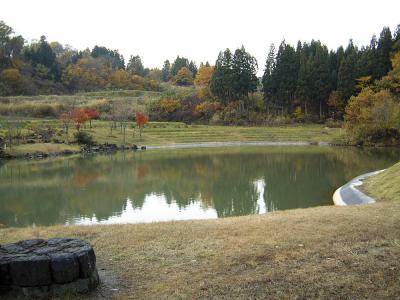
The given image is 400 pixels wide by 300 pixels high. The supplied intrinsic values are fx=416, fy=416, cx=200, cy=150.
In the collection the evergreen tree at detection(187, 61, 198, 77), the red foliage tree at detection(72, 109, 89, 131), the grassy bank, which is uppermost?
the evergreen tree at detection(187, 61, 198, 77)

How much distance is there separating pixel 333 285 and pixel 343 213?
5235 millimetres

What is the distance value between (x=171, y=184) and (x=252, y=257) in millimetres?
19119

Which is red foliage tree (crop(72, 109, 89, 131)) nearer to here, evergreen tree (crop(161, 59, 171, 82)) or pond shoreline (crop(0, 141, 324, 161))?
pond shoreline (crop(0, 141, 324, 161))

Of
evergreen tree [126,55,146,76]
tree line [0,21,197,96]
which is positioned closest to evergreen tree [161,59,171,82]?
evergreen tree [126,55,146,76]

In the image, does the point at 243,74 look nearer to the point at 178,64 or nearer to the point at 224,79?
the point at 224,79

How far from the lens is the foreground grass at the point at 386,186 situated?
622 inches

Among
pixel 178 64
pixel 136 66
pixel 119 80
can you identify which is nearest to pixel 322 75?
pixel 119 80

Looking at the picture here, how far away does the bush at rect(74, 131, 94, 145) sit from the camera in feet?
154

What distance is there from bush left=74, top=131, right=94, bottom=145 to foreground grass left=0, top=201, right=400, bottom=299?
124ft

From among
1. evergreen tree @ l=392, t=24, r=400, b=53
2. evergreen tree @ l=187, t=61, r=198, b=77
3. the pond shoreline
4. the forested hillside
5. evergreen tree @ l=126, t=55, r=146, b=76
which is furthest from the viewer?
evergreen tree @ l=187, t=61, r=198, b=77

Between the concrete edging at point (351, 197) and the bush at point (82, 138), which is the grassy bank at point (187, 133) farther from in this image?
the concrete edging at point (351, 197)

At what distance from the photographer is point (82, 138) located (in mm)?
47125

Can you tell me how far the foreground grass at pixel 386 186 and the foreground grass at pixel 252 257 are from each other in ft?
20.0

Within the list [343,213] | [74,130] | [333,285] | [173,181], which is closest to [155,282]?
[333,285]
